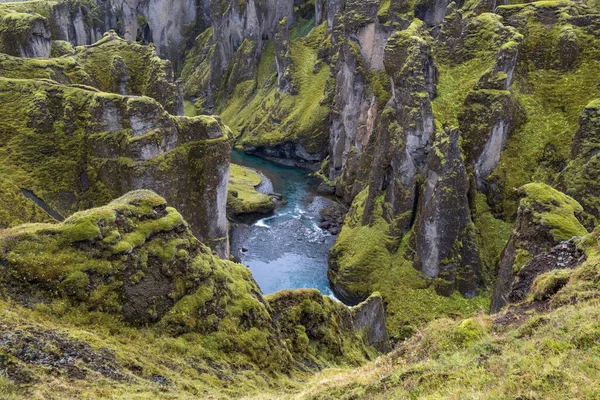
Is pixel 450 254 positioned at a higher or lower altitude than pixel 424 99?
lower

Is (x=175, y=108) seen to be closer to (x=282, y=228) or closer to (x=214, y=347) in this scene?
(x=282, y=228)

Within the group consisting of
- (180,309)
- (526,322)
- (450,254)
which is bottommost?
(450,254)

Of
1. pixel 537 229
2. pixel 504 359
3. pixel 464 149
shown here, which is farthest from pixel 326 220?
pixel 504 359

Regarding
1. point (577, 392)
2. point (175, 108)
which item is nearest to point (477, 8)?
point (175, 108)

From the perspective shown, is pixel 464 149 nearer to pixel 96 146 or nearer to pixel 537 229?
pixel 537 229

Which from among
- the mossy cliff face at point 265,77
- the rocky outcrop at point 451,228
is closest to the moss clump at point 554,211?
the rocky outcrop at point 451,228

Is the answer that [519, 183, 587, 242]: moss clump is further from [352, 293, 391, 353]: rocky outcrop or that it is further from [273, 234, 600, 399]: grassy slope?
[352, 293, 391, 353]: rocky outcrop
